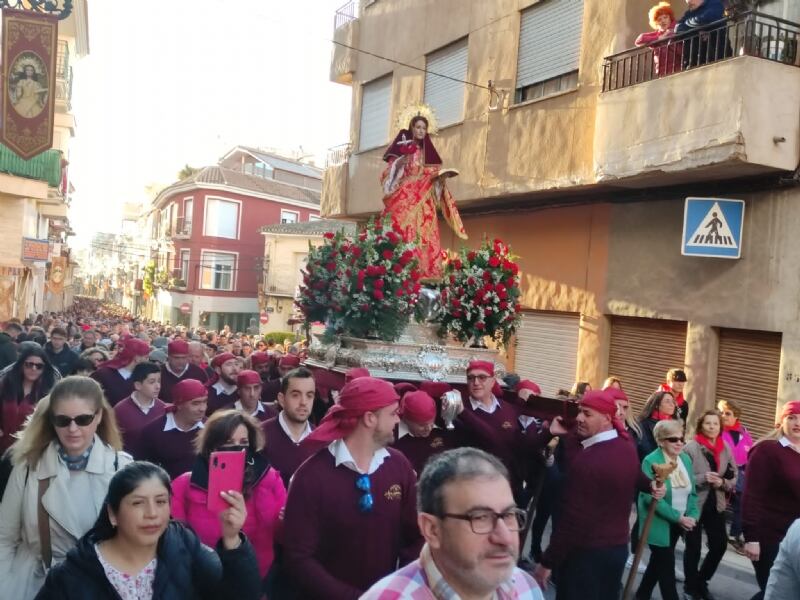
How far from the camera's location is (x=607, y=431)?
4887 millimetres

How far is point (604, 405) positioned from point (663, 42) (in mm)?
7540

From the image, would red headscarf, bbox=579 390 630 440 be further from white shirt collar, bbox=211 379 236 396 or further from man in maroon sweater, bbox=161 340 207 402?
man in maroon sweater, bbox=161 340 207 402

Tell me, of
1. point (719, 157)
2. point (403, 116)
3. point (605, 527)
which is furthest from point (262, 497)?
point (719, 157)

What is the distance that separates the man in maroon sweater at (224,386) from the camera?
7.42 m

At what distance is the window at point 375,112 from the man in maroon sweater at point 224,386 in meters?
12.0

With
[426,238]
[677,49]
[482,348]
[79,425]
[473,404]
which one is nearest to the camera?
[79,425]

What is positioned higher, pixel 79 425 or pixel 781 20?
pixel 781 20

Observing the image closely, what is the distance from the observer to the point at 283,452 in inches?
193

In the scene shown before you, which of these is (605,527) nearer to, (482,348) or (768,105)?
(482,348)

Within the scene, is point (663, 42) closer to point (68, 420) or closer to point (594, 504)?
point (594, 504)

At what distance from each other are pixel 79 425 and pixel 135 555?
91 cm

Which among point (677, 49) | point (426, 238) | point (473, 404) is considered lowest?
point (473, 404)

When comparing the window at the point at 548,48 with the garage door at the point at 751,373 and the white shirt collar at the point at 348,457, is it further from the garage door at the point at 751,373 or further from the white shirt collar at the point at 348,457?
the white shirt collar at the point at 348,457

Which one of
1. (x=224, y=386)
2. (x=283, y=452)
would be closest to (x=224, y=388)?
(x=224, y=386)
